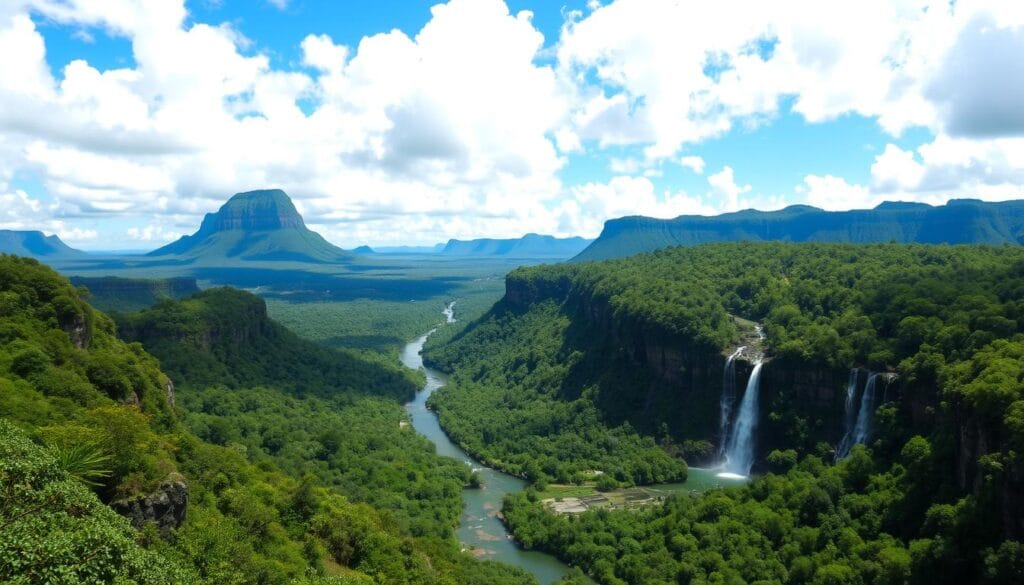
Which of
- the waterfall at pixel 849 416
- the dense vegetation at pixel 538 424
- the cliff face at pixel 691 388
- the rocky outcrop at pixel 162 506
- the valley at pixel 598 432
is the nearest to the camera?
the rocky outcrop at pixel 162 506

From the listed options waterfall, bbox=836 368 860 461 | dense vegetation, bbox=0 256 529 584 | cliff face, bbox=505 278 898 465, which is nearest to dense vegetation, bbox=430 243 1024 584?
cliff face, bbox=505 278 898 465

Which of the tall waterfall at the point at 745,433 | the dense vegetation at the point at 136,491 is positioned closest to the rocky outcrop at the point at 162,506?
the dense vegetation at the point at 136,491

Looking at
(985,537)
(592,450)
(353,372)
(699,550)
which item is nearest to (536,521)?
(699,550)

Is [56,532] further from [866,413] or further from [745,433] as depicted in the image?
[745,433]

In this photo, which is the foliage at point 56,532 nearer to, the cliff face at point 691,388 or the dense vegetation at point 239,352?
the cliff face at point 691,388

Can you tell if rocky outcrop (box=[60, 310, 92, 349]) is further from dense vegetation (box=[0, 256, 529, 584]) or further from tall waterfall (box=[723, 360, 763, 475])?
tall waterfall (box=[723, 360, 763, 475])
